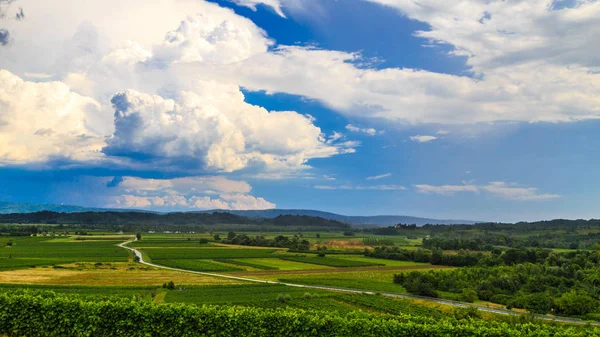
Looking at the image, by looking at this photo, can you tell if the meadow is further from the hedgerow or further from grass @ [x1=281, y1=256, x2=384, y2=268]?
the hedgerow

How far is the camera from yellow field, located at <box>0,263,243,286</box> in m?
72.4

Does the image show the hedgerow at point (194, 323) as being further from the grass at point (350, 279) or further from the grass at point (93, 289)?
the grass at point (350, 279)

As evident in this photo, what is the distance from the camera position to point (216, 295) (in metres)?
61.4

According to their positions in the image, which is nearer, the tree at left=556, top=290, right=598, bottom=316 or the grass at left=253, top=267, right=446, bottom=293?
the tree at left=556, top=290, right=598, bottom=316

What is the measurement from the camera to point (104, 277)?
79.8 m

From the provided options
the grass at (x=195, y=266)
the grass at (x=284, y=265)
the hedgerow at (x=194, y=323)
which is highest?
the hedgerow at (x=194, y=323)

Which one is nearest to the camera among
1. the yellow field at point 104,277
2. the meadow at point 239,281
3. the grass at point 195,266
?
the meadow at point 239,281

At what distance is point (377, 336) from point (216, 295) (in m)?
37.2

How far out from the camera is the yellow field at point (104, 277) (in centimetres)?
7243

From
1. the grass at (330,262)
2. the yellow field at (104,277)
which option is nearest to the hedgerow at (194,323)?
the yellow field at (104,277)

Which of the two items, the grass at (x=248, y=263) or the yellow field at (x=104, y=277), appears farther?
the grass at (x=248, y=263)

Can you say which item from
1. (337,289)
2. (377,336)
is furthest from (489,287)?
(377,336)

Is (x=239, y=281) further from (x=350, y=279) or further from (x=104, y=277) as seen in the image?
A: (x=104, y=277)

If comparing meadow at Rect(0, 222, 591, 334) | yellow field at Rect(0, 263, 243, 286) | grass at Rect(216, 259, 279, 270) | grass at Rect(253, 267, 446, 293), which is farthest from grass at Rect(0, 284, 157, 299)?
grass at Rect(216, 259, 279, 270)
